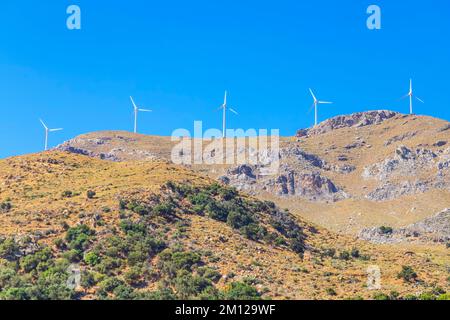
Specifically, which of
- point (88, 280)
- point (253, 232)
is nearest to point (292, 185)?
point (253, 232)

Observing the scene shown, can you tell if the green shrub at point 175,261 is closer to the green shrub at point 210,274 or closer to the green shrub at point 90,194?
the green shrub at point 210,274

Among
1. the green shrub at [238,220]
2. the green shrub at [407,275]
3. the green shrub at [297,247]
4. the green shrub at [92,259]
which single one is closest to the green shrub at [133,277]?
the green shrub at [92,259]

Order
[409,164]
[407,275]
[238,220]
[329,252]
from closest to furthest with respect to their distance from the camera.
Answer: [407,275], [329,252], [238,220], [409,164]

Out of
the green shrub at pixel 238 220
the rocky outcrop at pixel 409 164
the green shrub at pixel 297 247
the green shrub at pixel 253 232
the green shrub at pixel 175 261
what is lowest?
the green shrub at pixel 175 261

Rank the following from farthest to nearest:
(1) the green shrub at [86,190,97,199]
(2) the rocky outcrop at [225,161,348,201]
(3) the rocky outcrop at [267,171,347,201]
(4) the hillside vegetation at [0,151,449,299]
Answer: (2) the rocky outcrop at [225,161,348,201], (3) the rocky outcrop at [267,171,347,201], (1) the green shrub at [86,190,97,199], (4) the hillside vegetation at [0,151,449,299]

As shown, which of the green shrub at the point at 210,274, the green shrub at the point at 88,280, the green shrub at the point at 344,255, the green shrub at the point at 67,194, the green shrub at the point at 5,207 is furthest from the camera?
the green shrub at the point at 67,194

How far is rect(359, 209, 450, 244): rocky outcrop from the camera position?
126 meters

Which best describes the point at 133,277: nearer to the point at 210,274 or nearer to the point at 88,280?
the point at 88,280

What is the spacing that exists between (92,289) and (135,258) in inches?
279

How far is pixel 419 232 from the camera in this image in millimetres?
131125

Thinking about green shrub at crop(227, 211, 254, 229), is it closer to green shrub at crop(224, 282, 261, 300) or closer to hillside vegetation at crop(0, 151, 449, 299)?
hillside vegetation at crop(0, 151, 449, 299)

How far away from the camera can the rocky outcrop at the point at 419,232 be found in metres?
126

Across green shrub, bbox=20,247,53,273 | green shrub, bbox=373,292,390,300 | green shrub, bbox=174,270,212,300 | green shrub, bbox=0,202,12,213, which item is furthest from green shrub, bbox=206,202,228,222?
green shrub, bbox=373,292,390,300

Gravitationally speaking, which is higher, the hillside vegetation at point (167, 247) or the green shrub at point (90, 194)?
the green shrub at point (90, 194)
